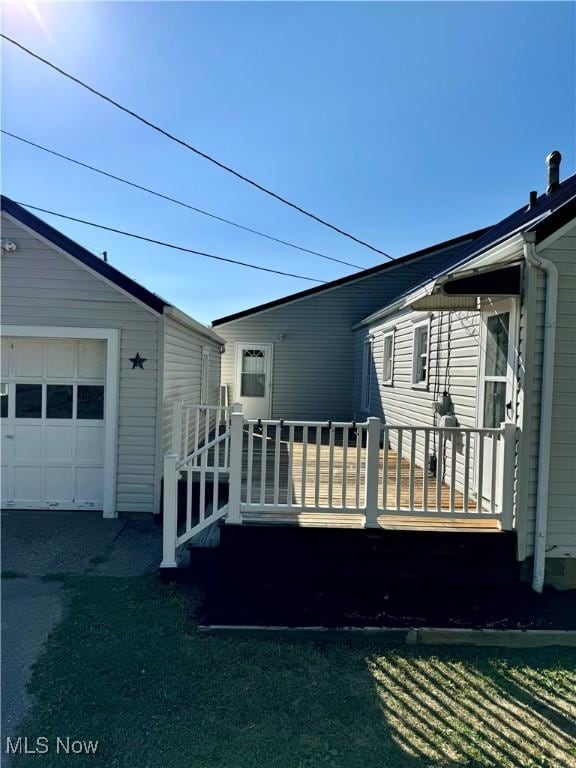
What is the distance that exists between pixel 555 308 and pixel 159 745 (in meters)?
4.17

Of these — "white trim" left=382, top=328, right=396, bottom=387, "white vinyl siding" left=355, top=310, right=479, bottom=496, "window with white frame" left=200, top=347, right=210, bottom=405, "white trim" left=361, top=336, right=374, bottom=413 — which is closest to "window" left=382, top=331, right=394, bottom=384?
"white trim" left=382, top=328, right=396, bottom=387

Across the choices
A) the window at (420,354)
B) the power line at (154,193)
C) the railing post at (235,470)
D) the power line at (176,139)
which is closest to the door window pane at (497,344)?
the window at (420,354)

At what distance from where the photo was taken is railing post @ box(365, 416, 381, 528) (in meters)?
3.50

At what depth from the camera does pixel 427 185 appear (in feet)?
31.3

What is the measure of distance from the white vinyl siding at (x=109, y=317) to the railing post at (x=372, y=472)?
10.1 feet

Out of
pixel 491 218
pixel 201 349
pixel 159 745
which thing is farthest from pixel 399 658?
pixel 491 218

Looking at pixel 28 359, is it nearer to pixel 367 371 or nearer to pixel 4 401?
pixel 4 401

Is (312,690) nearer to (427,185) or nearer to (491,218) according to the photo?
(427,185)

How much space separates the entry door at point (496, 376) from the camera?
12.2 feet

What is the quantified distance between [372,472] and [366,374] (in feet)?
22.2

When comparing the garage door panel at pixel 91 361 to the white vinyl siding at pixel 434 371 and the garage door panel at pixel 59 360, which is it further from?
the white vinyl siding at pixel 434 371

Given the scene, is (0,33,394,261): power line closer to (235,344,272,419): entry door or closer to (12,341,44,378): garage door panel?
(12,341,44,378): garage door panel

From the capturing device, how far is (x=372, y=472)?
11.6ft

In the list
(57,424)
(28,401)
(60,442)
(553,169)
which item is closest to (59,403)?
(57,424)
